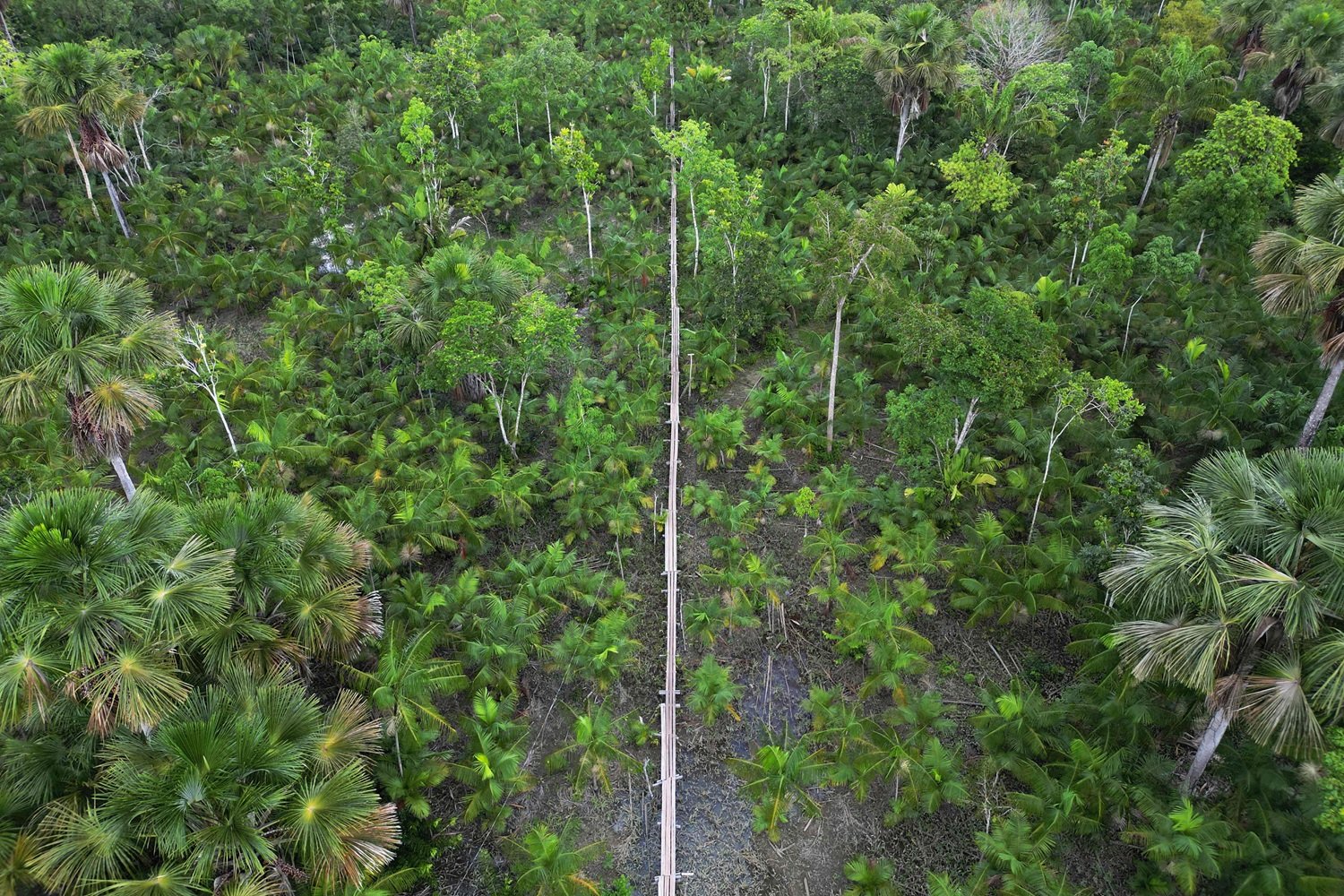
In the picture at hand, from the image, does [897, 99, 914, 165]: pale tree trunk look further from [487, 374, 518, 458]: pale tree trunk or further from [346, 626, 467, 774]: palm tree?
[346, 626, 467, 774]: palm tree

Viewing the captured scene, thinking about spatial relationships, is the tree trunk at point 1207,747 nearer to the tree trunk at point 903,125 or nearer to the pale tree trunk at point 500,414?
the pale tree trunk at point 500,414

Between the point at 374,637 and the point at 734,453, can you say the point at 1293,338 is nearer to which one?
the point at 734,453

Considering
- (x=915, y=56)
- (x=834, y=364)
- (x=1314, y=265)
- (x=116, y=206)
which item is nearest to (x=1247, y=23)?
(x=915, y=56)

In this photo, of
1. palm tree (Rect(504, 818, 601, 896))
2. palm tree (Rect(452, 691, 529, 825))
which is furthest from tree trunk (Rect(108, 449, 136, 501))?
palm tree (Rect(504, 818, 601, 896))

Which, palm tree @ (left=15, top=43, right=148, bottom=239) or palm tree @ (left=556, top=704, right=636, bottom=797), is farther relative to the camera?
palm tree @ (left=15, top=43, right=148, bottom=239)

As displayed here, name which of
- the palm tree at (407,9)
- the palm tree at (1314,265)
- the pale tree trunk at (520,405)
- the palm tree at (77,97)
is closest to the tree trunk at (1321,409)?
the palm tree at (1314,265)

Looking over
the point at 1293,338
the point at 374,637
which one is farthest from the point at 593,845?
the point at 1293,338
